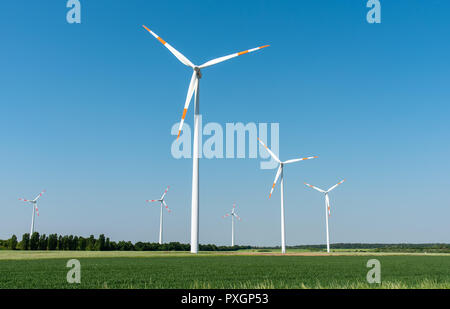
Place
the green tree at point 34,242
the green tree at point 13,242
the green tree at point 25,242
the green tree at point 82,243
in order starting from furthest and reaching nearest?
1. the green tree at point 82,243
2. the green tree at point 13,242
3. the green tree at point 34,242
4. the green tree at point 25,242

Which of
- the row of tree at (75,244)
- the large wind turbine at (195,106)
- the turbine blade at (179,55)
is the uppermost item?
the turbine blade at (179,55)

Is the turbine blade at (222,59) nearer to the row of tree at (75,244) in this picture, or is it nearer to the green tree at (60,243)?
the row of tree at (75,244)

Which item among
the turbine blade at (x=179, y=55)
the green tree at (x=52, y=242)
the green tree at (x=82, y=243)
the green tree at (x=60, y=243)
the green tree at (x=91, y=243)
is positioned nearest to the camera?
the turbine blade at (x=179, y=55)

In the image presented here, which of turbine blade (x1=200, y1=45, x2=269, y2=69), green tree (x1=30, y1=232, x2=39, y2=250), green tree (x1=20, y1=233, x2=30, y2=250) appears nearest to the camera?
turbine blade (x1=200, y1=45, x2=269, y2=69)

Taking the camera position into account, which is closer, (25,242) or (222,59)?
(222,59)

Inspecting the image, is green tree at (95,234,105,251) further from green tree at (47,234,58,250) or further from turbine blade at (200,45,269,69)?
turbine blade at (200,45,269,69)

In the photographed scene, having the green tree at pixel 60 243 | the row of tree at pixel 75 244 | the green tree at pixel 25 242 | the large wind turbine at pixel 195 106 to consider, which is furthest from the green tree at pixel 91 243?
the large wind turbine at pixel 195 106

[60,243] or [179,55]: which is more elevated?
[179,55]

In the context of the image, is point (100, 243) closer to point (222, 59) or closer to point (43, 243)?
point (43, 243)

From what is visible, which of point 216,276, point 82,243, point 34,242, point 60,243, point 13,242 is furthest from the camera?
point 82,243

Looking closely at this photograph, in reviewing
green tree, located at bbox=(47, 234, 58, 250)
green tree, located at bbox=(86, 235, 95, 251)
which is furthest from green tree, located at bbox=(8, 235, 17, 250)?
green tree, located at bbox=(86, 235, 95, 251)

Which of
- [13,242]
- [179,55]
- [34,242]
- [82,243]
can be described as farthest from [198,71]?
[13,242]

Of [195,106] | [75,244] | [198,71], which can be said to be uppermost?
[198,71]
